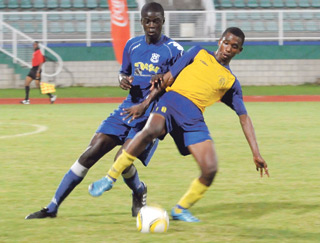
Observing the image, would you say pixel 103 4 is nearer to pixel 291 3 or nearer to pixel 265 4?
pixel 265 4

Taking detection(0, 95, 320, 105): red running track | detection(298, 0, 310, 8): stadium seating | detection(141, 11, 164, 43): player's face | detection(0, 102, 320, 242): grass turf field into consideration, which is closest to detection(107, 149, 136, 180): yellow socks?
detection(0, 102, 320, 242): grass turf field

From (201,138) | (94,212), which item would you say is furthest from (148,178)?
(201,138)

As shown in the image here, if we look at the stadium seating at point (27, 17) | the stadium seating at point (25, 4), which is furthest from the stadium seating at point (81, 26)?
the stadium seating at point (25, 4)

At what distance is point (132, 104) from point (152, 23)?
0.78 meters

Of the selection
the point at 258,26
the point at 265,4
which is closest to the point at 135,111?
the point at 258,26

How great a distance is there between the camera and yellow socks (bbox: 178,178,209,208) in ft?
20.1

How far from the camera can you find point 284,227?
20.1 ft

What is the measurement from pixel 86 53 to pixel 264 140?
15115mm

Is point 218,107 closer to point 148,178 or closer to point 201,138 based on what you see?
point 148,178

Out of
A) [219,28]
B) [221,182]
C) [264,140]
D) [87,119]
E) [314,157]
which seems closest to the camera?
[221,182]

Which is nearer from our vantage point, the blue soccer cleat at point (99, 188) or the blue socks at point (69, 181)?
the blue soccer cleat at point (99, 188)

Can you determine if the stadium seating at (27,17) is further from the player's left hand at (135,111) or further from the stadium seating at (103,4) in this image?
the player's left hand at (135,111)

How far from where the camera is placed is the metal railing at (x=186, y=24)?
26.0 m

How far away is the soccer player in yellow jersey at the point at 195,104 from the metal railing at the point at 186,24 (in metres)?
19.4
